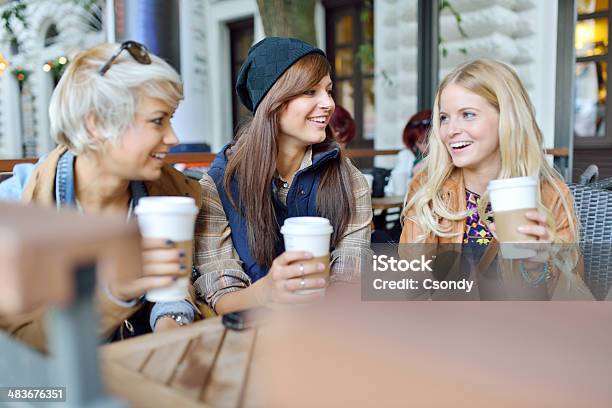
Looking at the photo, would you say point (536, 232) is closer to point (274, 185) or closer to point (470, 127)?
point (470, 127)

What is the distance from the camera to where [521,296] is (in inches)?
51.1

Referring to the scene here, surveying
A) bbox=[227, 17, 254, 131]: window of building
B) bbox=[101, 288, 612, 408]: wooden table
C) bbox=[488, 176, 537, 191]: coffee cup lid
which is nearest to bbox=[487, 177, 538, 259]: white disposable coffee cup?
bbox=[488, 176, 537, 191]: coffee cup lid

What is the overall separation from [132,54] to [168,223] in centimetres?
41

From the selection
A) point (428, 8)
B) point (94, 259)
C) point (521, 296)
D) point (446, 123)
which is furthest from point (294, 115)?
point (428, 8)

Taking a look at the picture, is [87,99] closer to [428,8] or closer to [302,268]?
[302,268]

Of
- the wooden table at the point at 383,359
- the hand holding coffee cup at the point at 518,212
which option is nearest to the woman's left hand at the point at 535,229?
the hand holding coffee cup at the point at 518,212

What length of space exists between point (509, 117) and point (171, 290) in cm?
111

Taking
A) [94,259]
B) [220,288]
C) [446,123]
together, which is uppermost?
[446,123]

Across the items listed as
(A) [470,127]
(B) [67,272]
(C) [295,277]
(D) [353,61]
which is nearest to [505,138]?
(A) [470,127]

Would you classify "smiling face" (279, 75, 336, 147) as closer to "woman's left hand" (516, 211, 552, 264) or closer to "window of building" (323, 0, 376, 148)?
"woman's left hand" (516, 211, 552, 264)

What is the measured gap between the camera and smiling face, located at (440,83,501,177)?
1.63 metres

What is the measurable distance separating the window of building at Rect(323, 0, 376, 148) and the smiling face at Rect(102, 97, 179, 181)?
562cm

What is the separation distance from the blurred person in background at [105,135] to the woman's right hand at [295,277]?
29 cm

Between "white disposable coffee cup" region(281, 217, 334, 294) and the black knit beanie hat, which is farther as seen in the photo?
the black knit beanie hat
